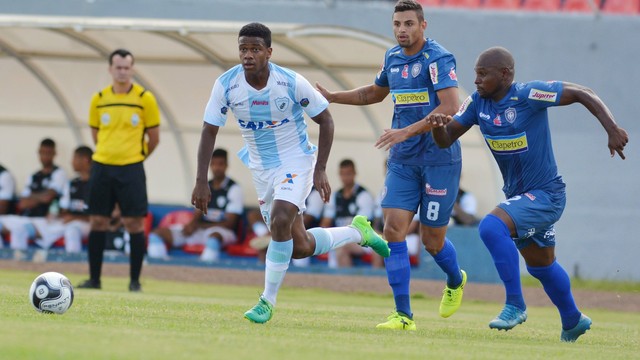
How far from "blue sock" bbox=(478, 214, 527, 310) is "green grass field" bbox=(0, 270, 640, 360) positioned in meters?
0.34

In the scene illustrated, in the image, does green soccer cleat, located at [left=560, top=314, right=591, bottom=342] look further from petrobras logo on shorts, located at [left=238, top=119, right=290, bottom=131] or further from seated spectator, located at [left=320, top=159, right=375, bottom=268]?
seated spectator, located at [left=320, top=159, right=375, bottom=268]

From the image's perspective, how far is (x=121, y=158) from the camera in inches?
525

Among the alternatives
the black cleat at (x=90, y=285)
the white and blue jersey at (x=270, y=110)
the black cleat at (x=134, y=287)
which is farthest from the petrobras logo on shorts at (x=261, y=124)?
the black cleat at (x=90, y=285)

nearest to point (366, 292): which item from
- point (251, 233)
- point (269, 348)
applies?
point (251, 233)

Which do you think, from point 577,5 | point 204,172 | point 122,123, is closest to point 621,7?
point 577,5

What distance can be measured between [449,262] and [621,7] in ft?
37.4

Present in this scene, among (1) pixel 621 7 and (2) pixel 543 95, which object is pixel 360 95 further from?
(1) pixel 621 7

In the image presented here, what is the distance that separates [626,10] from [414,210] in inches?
462

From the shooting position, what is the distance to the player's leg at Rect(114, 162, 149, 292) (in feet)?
43.7

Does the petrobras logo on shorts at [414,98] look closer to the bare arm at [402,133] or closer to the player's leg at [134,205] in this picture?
the bare arm at [402,133]

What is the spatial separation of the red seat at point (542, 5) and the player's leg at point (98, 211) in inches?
368

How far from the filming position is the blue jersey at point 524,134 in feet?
29.3

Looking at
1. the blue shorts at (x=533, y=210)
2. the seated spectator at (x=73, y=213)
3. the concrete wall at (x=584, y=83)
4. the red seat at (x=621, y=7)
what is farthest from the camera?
the red seat at (x=621, y=7)

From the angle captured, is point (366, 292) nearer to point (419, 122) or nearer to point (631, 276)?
point (631, 276)
